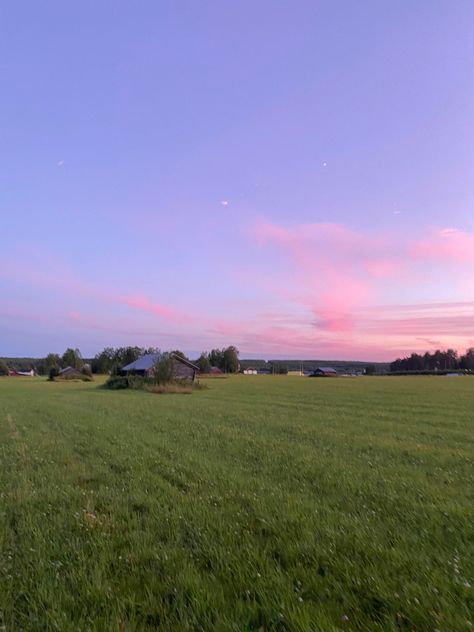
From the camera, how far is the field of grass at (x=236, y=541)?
3662mm

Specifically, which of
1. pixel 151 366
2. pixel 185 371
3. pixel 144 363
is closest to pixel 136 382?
pixel 151 366

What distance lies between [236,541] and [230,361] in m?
190

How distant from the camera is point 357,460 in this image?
33.7ft

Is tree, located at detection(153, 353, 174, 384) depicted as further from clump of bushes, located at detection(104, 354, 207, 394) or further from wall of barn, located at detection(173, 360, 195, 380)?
wall of barn, located at detection(173, 360, 195, 380)

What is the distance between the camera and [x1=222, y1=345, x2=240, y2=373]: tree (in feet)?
636

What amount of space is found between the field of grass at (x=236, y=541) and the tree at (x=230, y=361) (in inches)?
7234

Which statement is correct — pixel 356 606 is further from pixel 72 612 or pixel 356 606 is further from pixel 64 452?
pixel 64 452

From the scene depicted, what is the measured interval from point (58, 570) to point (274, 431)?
11887 millimetres

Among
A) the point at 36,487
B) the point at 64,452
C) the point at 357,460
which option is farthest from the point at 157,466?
the point at 357,460

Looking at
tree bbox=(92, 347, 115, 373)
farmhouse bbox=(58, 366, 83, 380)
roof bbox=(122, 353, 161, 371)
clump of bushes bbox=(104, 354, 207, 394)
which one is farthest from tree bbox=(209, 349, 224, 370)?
clump of bushes bbox=(104, 354, 207, 394)

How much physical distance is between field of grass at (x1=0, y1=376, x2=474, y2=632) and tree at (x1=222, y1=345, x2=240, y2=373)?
18374 centimetres

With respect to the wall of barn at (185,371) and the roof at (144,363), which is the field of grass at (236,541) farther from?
the roof at (144,363)

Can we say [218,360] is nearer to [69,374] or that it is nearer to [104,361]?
[104,361]

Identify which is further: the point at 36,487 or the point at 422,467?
the point at 422,467
